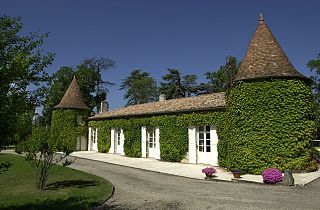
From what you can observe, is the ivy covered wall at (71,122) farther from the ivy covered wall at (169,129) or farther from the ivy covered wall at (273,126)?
the ivy covered wall at (273,126)

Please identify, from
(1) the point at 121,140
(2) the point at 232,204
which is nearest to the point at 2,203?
(2) the point at 232,204

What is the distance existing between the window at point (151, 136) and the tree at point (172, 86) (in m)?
32.0

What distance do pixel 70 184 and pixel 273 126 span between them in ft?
30.9

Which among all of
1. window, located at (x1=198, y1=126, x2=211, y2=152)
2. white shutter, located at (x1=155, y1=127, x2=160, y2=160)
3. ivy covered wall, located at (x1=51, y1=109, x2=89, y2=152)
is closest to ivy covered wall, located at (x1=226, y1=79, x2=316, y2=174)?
window, located at (x1=198, y1=126, x2=211, y2=152)

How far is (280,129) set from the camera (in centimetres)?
1370

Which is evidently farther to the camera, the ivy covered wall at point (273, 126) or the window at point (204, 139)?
the window at point (204, 139)

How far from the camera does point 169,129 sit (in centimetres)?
1973

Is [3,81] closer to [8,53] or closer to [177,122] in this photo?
[8,53]

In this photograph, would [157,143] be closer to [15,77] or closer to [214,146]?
[214,146]

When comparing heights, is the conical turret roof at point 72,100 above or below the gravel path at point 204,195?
above

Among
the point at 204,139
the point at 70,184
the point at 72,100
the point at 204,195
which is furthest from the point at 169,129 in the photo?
the point at 72,100

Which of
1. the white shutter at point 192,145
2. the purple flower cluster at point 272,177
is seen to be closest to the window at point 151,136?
the white shutter at point 192,145

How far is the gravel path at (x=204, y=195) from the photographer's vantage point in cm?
789

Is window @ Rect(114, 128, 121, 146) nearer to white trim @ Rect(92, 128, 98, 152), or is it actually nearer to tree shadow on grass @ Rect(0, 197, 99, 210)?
white trim @ Rect(92, 128, 98, 152)
